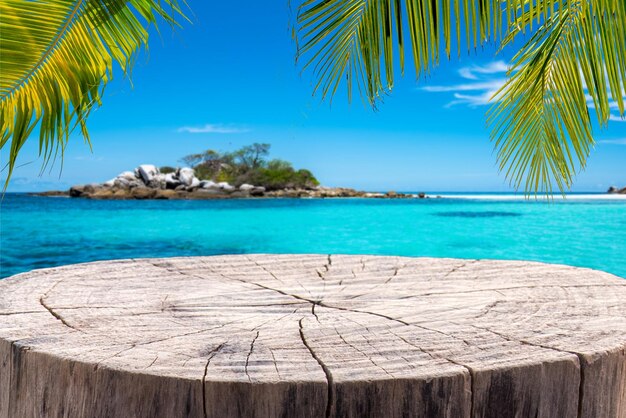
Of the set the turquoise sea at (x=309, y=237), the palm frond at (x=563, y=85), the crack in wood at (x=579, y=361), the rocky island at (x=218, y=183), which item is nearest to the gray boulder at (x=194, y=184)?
the rocky island at (x=218, y=183)

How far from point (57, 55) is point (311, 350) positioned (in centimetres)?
195

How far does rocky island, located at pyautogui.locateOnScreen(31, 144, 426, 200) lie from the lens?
42.1 m

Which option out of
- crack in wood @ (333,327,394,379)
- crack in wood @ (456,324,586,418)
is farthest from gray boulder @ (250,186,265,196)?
crack in wood @ (456,324,586,418)

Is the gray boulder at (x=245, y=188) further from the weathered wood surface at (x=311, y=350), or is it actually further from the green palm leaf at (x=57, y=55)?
the weathered wood surface at (x=311, y=350)

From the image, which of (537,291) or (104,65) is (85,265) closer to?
(104,65)

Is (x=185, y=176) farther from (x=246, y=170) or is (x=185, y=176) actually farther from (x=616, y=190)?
(x=616, y=190)

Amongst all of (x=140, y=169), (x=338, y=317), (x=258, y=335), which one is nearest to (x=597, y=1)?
(x=338, y=317)

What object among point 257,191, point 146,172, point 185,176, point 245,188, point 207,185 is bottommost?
point 257,191

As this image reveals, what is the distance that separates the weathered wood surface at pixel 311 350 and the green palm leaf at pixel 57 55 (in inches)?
32.6

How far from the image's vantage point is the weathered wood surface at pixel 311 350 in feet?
3.61

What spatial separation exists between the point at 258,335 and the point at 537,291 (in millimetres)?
1132

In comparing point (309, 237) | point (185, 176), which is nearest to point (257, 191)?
point (185, 176)

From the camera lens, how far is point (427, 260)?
2697mm

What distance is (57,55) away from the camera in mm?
2430
